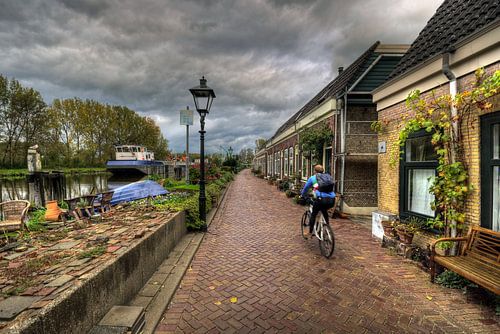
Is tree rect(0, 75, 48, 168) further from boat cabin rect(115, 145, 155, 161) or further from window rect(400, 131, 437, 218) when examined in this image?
window rect(400, 131, 437, 218)

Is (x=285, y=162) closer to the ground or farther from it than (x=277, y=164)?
farther from it

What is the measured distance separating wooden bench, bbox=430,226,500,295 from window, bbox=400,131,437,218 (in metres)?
1.16

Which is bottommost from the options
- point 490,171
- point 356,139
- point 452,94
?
point 490,171

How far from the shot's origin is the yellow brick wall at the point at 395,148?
3.63 m

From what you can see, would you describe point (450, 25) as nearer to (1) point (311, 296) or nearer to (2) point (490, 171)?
(2) point (490, 171)

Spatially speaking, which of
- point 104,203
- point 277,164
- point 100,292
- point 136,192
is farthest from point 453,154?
point 277,164

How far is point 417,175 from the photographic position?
5.11 meters

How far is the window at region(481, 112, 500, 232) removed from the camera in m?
3.38

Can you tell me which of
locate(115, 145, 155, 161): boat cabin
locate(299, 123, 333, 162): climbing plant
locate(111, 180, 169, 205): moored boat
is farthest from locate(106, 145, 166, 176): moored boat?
locate(299, 123, 333, 162): climbing plant

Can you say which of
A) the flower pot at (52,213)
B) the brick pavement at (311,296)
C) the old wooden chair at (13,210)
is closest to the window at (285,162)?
the brick pavement at (311,296)

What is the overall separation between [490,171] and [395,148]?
1921 mm

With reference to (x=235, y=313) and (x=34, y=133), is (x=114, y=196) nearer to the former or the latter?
(x=235, y=313)

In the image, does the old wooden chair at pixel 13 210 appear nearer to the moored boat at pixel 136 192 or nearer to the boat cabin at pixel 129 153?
the moored boat at pixel 136 192

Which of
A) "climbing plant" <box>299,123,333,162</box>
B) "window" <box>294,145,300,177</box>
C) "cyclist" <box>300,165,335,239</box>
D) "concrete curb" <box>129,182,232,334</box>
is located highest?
"climbing plant" <box>299,123,333,162</box>
